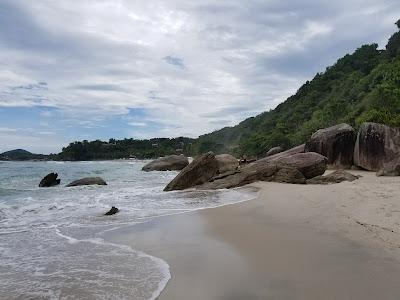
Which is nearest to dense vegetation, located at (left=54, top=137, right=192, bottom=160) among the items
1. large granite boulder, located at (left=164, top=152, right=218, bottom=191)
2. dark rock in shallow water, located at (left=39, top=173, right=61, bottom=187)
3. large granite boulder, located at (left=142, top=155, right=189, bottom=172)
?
large granite boulder, located at (left=142, top=155, right=189, bottom=172)

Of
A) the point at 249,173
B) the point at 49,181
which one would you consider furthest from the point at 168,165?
the point at 249,173

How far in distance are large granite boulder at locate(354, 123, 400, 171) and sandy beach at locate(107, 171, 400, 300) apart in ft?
26.3

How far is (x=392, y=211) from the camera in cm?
773

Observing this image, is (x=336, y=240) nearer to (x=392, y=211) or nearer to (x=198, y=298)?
(x=392, y=211)

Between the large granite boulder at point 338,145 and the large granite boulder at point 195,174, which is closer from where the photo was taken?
the large granite boulder at point 195,174

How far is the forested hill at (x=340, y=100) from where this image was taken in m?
35.1

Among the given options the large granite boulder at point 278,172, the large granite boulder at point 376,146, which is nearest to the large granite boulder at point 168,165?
the large granite boulder at point 278,172

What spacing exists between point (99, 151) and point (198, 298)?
134 m

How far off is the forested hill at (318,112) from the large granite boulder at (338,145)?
3.45 m

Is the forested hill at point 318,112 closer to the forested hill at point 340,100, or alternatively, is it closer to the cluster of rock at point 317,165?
the forested hill at point 340,100

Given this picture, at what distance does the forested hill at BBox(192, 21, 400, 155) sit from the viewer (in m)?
35.1

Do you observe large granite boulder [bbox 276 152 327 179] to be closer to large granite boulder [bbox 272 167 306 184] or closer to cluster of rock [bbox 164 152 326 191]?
cluster of rock [bbox 164 152 326 191]

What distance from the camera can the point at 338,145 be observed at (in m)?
21.2

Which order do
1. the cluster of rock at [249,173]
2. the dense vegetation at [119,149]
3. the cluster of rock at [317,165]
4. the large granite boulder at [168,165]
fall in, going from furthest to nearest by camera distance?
the dense vegetation at [119,149]
the large granite boulder at [168,165]
the cluster of rock at [249,173]
the cluster of rock at [317,165]
